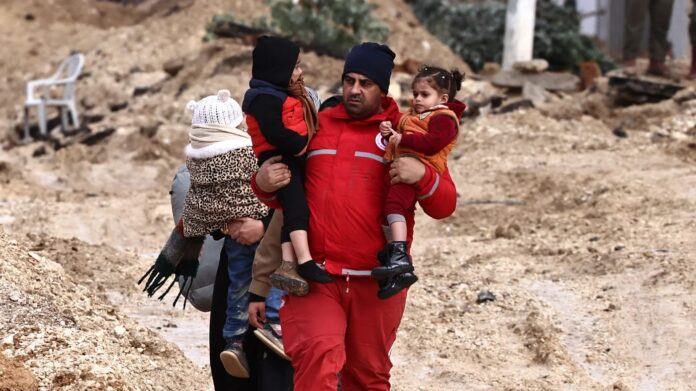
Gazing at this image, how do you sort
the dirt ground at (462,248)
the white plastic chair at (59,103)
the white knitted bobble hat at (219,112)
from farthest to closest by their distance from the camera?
the white plastic chair at (59,103)
the dirt ground at (462,248)
the white knitted bobble hat at (219,112)

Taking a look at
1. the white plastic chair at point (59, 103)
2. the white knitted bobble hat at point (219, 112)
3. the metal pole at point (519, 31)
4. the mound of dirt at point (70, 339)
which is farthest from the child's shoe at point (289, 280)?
the white plastic chair at point (59, 103)

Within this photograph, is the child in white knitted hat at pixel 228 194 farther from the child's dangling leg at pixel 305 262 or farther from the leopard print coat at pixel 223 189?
the child's dangling leg at pixel 305 262

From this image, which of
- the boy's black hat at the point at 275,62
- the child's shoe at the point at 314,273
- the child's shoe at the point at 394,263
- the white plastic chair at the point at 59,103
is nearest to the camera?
the child's shoe at the point at 394,263

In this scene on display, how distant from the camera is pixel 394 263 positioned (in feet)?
14.1

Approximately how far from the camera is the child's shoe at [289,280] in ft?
14.5

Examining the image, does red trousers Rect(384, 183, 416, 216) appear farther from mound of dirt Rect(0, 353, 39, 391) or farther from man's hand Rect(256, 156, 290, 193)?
mound of dirt Rect(0, 353, 39, 391)

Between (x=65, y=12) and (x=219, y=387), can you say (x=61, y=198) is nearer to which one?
(x=219, y=387)

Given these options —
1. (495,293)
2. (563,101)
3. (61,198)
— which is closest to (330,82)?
(563,101)

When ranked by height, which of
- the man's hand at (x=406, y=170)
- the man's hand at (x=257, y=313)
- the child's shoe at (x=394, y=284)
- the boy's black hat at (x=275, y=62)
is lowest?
the man's hand at (x=257, y=313)

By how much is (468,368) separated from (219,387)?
2.25 m

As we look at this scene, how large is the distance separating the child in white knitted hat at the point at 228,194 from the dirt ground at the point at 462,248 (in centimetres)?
→ 72

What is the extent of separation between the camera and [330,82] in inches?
631

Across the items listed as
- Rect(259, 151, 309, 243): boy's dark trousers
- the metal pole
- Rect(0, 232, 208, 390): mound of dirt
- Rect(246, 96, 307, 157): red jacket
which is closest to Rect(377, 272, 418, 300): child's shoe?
Rect(259, 151, 309, 243): boy's dark trousers

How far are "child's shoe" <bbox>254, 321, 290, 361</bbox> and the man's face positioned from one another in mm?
892
